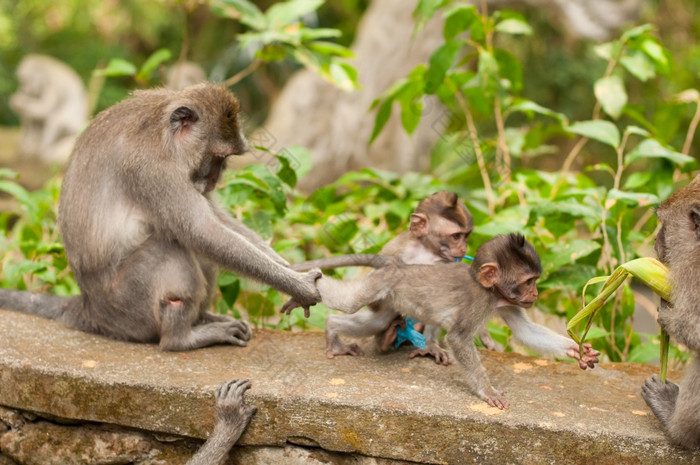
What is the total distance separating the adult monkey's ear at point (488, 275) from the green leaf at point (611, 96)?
257cm

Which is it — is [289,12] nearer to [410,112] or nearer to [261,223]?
[410,112]

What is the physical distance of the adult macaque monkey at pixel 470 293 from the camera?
11.3 feet

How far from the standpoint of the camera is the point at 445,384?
11.8 ft

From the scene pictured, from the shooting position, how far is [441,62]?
5.48 metres

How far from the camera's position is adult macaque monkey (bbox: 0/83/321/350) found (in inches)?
151

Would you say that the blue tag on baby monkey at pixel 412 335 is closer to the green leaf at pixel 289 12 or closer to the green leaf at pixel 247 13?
the green leaf at pixel 289 12

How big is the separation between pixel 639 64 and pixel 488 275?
309cm

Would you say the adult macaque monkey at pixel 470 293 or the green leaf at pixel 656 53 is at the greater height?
the green leaf at pixel 656 53

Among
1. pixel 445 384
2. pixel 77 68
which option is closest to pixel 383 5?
pixel 445 384

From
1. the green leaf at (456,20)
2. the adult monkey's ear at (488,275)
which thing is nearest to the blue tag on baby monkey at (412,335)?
the adult monkey's ear at (488,275)

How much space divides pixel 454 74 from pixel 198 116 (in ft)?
8.56

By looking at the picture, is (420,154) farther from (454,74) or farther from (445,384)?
(445,384)

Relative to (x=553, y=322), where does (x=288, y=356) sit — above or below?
above

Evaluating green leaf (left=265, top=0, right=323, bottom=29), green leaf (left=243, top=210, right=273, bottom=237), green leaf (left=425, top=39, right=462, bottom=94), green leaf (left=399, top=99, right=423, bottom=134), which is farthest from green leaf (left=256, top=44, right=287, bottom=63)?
green leaf (left=243, top=210, right=273, bottom=237)
